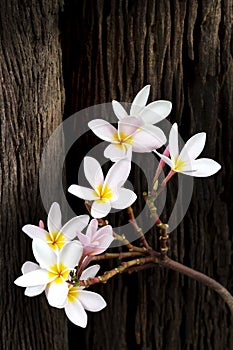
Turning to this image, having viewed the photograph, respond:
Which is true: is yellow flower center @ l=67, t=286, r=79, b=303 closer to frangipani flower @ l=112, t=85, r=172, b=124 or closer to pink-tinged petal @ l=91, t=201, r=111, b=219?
pink-tinged petal @ l=91, t=201, r=111, b=219

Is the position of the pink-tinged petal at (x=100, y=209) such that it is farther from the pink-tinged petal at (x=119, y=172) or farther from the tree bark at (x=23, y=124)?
the tree bark at (x=23, y=124)

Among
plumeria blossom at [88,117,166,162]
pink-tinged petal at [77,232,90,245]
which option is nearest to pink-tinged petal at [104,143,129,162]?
plumeria blossom at [88,117,166,162]

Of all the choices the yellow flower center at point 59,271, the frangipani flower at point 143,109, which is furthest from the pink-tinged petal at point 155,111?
the yellow flower center at point 59,271

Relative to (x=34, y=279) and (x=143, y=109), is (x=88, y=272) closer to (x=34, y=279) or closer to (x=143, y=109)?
(x=34, y=279)

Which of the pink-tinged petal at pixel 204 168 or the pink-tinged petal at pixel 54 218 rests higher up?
the pink-tinged petal at pixel 204 168

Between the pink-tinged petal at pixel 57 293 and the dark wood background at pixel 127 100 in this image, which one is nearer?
the pink-tinged petal at pixel 57 293

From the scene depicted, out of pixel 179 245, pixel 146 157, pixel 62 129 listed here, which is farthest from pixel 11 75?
pixel 179 245
